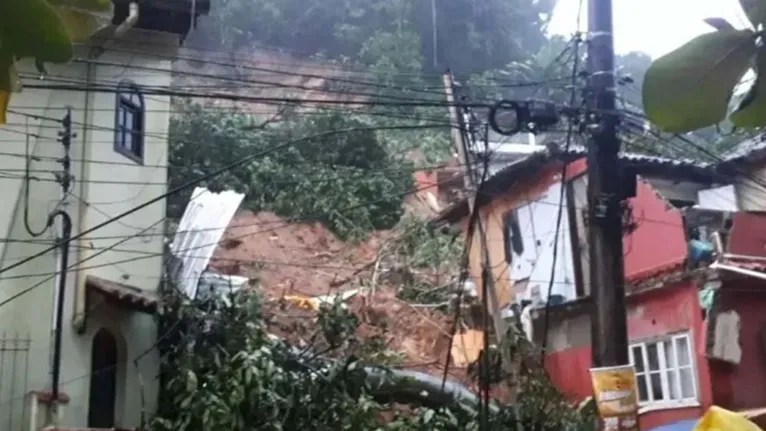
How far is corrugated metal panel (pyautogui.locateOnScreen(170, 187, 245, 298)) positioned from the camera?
37.9 feet

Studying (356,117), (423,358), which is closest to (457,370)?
(423,358)

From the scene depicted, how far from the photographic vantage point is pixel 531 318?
14492mm

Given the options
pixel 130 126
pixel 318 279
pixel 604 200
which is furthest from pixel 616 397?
pixel 318 279

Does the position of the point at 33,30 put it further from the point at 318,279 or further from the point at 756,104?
the point at 318,279

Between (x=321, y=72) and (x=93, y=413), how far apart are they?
16904 millimetres

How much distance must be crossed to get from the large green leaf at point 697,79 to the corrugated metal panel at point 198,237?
10.5 m

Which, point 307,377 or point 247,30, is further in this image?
point 247,30

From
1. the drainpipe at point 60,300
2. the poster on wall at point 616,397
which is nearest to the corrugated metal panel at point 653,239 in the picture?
the poster on wall at point 616,397

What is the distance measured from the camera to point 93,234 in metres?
10.5

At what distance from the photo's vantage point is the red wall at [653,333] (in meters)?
12.0

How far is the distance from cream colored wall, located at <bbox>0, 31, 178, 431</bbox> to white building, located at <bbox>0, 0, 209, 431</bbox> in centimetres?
1

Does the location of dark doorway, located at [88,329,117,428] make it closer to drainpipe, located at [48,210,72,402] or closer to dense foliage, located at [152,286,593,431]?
dense foliage, located at [152,286,593,431]

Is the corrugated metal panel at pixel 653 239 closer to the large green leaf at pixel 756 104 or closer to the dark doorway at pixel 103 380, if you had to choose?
the dark doorway at pixel 103 380

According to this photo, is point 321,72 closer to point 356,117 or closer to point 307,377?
point 356,117
